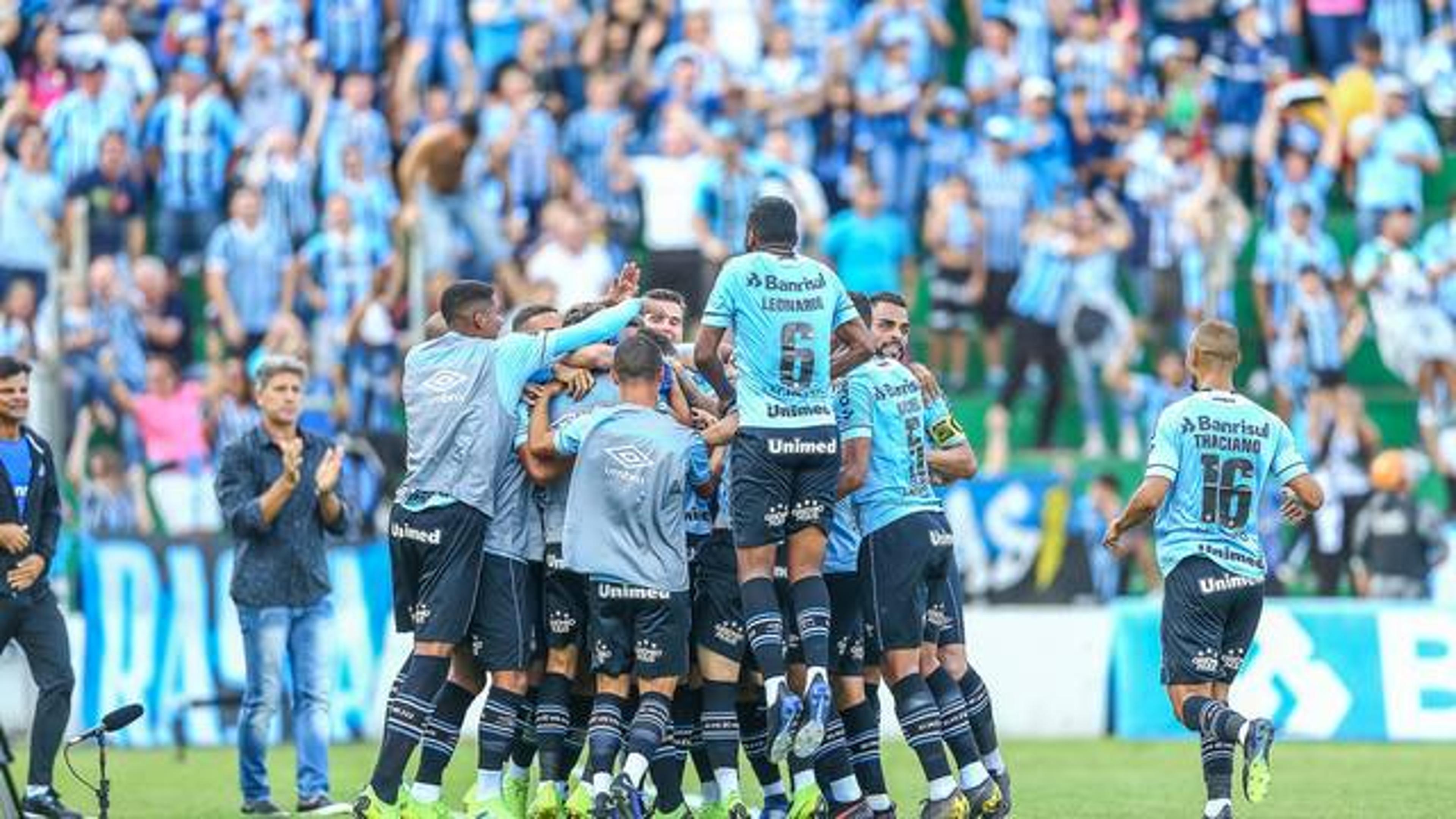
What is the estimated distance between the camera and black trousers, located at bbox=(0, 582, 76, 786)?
55.3ft

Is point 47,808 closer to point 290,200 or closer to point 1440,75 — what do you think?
point 290,200

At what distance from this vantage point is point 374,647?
23766 millimetres

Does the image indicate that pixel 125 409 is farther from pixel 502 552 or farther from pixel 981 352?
pixel 502 552

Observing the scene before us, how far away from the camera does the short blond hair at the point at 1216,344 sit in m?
15.3

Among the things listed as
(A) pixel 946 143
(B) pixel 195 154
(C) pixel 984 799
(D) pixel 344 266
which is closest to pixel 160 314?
(D) pixel 344 266

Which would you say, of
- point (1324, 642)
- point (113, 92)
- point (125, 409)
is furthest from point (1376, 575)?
point (113, 92)

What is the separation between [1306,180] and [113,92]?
1190 cm

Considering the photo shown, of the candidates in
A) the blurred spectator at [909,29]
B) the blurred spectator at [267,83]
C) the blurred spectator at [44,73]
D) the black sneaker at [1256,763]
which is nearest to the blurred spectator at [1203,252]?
the blurred spectator at [909,29]

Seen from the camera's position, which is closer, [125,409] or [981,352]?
[125,409]

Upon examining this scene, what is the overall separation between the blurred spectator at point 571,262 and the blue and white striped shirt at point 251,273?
95.4 inches

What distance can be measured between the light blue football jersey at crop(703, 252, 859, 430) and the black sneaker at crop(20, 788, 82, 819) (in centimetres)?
461

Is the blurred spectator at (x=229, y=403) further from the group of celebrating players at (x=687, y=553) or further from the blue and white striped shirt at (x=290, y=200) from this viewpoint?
the group of celebrating players at (x=687, y=553)

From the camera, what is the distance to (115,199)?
95.2 ft

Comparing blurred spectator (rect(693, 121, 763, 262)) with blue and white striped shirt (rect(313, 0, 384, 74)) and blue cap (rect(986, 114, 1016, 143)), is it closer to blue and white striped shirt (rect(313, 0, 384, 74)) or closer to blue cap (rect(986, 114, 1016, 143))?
blue cap (rect(986, 114, 1016, 143))
